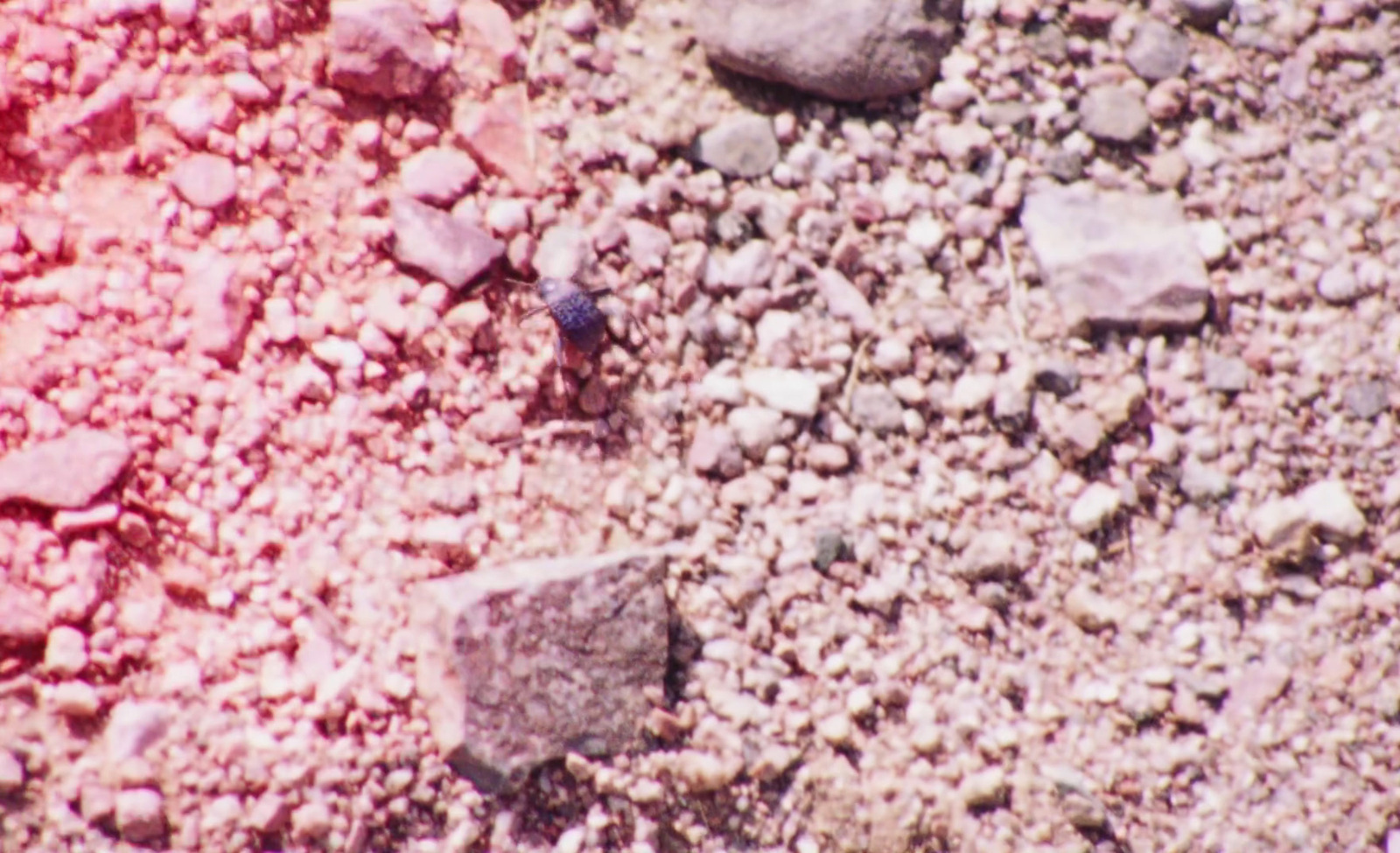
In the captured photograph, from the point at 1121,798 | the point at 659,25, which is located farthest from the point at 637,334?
the point at 1121,798

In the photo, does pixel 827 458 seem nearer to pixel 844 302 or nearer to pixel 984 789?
pixel 844 302

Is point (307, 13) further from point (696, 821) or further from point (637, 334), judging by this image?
point (696, 821)

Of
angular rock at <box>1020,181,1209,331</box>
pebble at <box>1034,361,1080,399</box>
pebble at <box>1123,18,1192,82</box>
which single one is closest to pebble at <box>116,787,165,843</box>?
pebble at <box>1034,361,1080,399</box>

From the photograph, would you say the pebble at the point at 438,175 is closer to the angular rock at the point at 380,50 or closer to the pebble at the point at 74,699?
the angular rock at the point at 380,50

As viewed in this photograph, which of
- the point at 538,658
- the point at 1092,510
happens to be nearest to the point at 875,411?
the point at 1092,510

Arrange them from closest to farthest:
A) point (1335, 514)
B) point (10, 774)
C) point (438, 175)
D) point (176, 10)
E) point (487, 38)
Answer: point (10, 774) → point (176, 10) → point (438, 175) → point (487, 38) → point (1335, 514)

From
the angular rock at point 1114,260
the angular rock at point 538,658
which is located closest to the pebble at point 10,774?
the angular rock at point 538,658

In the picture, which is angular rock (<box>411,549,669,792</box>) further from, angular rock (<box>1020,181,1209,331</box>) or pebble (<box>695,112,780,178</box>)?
angular rock (<box>1020,181,1209,331</box>)
